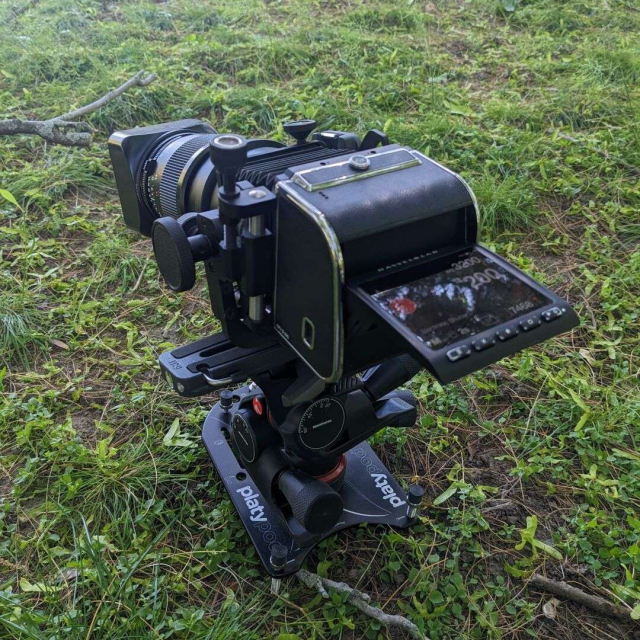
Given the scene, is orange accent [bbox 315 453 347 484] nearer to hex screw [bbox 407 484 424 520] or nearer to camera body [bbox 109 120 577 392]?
hex screw [bbox 407 484 424 520]

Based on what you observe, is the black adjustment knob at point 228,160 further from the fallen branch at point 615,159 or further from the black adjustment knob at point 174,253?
the fallen branch at point 615,159

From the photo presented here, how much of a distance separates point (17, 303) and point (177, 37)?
9.52 ft

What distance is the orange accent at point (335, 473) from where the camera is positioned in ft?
6.88

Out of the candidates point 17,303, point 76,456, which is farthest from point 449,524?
point 17,303

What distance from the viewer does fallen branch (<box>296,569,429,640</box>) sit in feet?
6.42

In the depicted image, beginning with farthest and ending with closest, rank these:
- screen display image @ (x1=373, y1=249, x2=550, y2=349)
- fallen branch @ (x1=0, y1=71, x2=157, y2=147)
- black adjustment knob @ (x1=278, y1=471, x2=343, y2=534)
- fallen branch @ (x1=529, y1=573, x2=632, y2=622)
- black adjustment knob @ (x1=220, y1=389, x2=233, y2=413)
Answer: fallen branch @ (x1=0, y1=71, x2=157, y2=147) < black adjustment knob @ (x1=220, y1=389, x2=233, y2=413) < fallen branch @ (x1=529, y1=573, x2=632, y2=622) < black adjustment knob @ (x1=278, y1=471, x2=343, y2=534) < screen display image @ (x1=373, y1=249, x2=550, y2=349)

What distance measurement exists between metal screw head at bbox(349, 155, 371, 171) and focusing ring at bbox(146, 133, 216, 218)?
57 centimetres

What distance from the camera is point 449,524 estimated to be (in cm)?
225

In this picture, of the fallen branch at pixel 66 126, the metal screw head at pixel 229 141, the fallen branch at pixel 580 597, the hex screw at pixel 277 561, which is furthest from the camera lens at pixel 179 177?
the fallen branch at pixel 66 126

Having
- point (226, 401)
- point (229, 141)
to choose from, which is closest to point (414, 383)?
point (226, 401)

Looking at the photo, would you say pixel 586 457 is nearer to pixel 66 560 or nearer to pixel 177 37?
pixel 66 560

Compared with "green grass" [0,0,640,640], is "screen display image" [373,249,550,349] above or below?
above

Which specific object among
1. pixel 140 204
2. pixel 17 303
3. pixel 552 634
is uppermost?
pixel 140 204

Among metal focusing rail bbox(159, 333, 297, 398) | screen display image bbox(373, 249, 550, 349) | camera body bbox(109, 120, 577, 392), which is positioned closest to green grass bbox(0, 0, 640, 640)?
metal focusing rail bbox(159, 333, 297, 398)
